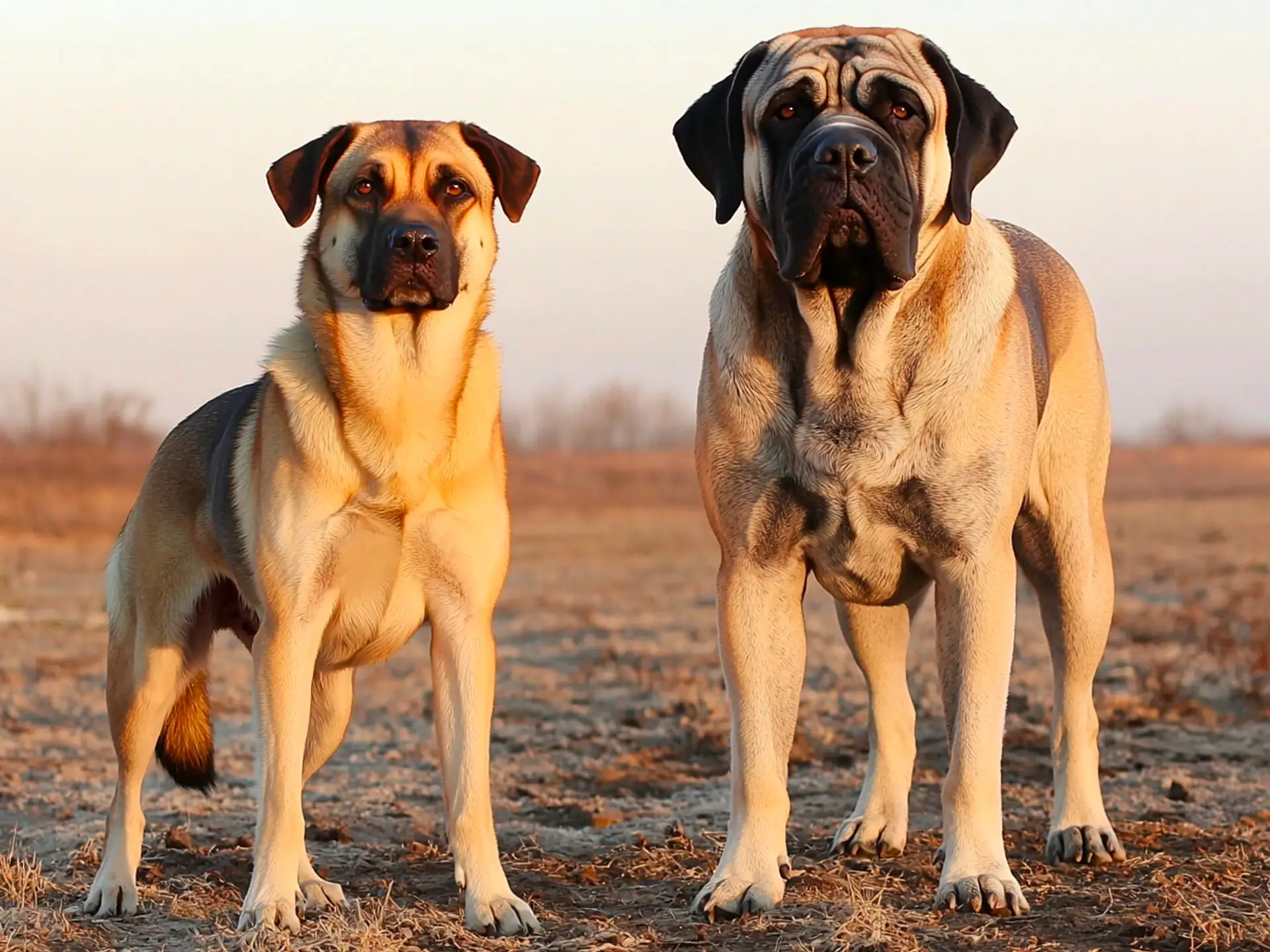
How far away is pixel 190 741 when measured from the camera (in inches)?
214

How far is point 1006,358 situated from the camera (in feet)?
15.5

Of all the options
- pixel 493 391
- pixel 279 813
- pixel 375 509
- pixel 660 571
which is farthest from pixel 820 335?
pixel 660 571

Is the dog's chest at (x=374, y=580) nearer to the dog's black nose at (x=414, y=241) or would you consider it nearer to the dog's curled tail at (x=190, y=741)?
the dog's black nose at (x=414, y=241)

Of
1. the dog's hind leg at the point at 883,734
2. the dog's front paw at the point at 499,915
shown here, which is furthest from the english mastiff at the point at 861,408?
the dog's hind leg at the point at 883,734

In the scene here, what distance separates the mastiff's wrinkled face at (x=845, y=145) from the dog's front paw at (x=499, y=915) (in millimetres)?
1978

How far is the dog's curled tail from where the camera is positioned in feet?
17.7

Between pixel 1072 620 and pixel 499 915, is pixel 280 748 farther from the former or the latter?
pixel 1072 620

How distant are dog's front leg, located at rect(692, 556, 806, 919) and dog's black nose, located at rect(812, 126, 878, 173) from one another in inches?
47.1

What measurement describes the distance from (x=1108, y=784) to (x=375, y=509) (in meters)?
3.77

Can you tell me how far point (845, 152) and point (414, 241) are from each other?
126 centimetres

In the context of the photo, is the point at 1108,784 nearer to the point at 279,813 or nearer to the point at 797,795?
the point at 797,795

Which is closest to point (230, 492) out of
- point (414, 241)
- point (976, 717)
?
point (414, 241)

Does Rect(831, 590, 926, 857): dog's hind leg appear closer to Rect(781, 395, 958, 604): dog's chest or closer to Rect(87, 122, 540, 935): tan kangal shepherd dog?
Rect(781, 395, 958, 604): dog's chest

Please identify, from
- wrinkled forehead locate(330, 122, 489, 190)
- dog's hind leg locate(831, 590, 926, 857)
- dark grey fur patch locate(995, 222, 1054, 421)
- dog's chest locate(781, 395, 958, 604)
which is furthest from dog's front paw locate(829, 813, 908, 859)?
wrinkled forehead locate(330, 122, 489, 190)
